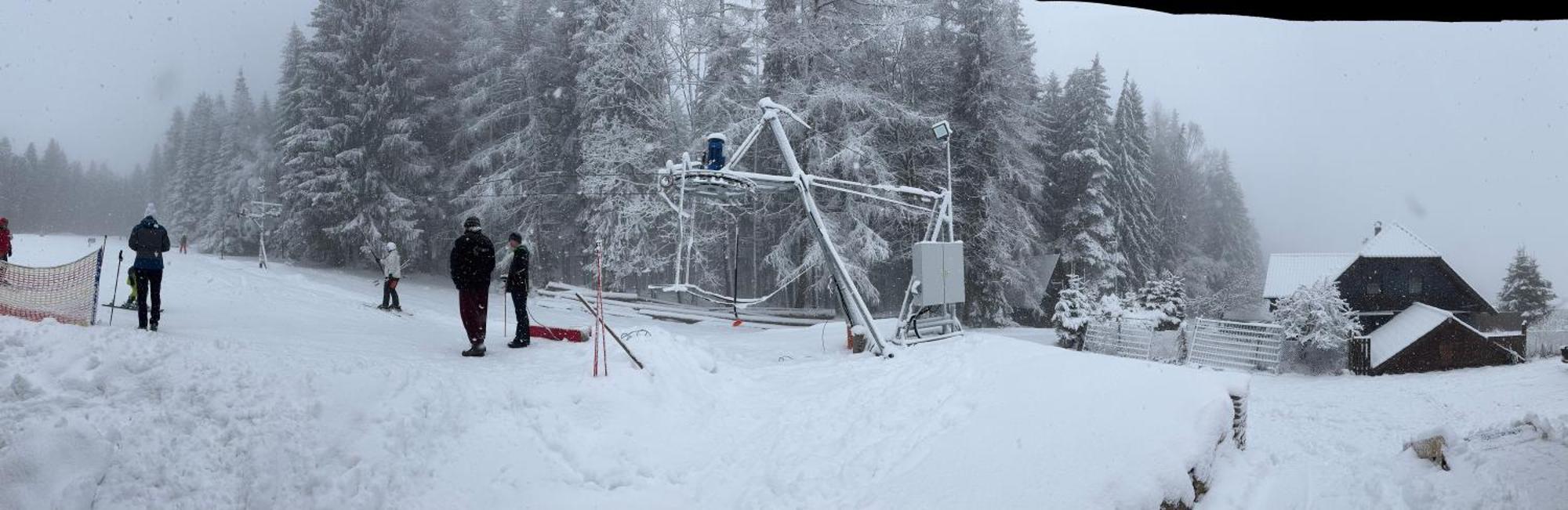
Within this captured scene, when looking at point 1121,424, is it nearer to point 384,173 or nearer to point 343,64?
point 384,173

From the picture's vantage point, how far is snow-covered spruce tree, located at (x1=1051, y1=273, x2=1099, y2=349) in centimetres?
1812

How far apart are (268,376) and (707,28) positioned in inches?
684

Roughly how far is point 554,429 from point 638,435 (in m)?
0.71

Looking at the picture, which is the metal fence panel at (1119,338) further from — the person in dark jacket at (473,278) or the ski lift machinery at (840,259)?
the person in dark jacket at (473,278)

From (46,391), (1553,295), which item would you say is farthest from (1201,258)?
(46,391)

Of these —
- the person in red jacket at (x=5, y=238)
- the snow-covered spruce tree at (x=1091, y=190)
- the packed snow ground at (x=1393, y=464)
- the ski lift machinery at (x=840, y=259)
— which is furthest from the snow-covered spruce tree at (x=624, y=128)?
the snow-covered spruce tree at (x=1091, y=190)

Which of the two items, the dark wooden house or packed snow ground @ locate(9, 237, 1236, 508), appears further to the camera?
the dark wooden house

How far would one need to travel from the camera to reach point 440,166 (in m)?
24.0

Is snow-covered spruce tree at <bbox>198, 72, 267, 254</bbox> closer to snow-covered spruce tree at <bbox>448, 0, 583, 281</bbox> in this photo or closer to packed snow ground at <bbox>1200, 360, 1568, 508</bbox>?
snow-covered spruce tree at <bbox>448, 0, 583, 281</bbox>

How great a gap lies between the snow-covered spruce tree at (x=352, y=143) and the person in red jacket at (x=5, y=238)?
12.6 meters

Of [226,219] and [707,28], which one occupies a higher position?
[707,28]

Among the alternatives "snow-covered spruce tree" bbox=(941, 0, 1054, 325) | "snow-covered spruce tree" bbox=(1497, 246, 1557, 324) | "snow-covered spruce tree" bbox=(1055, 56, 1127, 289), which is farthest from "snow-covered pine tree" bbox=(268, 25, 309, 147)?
"snow-covered spruce tree" bbox=(1497, 246, 1557, 324)

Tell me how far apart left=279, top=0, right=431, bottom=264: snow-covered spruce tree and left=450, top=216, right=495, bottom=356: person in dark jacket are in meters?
16.1

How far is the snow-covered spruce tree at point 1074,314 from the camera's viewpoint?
59.5ft
